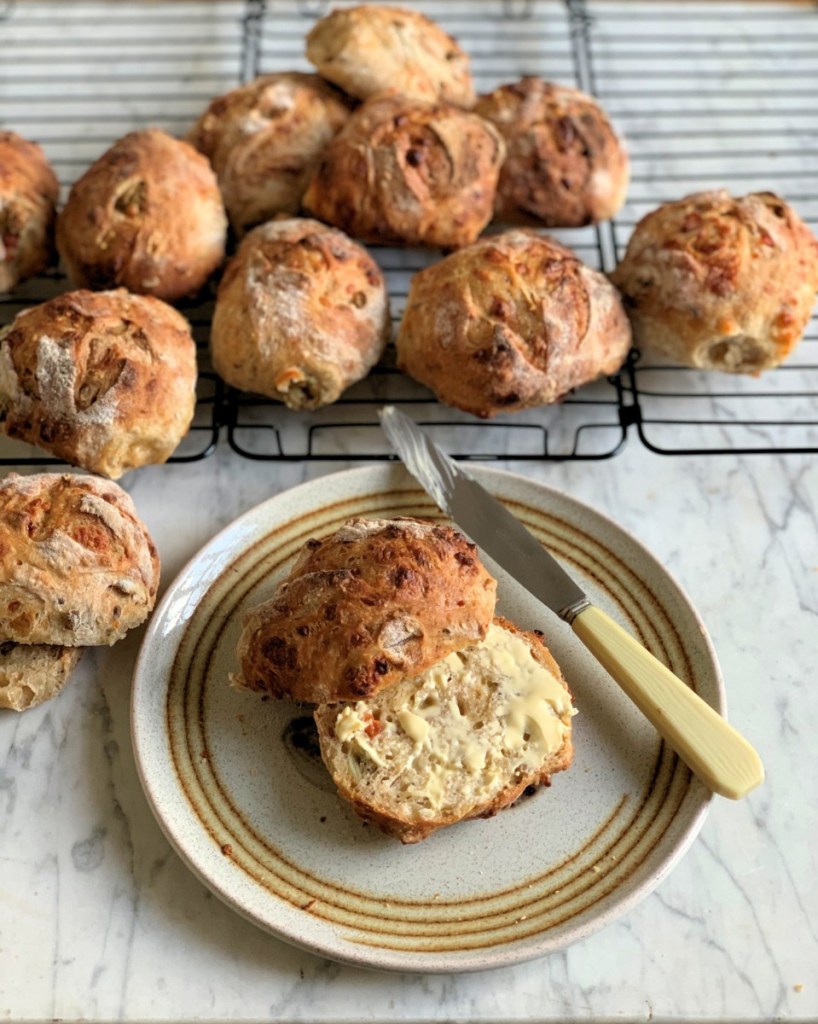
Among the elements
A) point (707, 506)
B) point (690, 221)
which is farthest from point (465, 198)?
point (707, 506)

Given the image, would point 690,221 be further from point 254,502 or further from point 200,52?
point 200,52

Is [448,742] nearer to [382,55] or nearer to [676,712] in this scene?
[676,712]

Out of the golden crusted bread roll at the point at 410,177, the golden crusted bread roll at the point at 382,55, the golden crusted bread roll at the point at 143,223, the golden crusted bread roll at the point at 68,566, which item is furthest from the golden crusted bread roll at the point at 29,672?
the golden crusted bread roll at the point at 382,55

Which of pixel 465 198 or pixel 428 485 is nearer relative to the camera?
pixel 428 485

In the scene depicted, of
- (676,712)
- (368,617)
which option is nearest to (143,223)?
(368,617)

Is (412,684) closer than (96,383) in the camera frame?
Yes

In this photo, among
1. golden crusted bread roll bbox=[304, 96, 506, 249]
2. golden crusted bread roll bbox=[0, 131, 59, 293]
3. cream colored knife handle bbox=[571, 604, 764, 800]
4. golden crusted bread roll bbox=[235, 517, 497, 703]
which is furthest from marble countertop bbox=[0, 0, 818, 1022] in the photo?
golden crusted bread roll bbox=[0, 131, 59, 293]

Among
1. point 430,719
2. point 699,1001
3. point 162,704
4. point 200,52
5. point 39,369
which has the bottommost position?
point 699,1001

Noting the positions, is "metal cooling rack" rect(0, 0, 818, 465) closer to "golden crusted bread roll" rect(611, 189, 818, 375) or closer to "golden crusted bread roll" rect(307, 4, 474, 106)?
"golden crusted bread roll" rect(611, 189, 818, 375)
